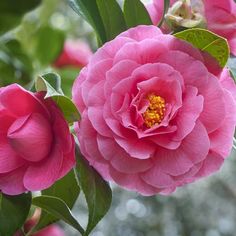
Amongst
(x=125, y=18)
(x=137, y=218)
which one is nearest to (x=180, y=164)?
(x=125, y=18)

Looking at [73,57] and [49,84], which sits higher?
[49,84]

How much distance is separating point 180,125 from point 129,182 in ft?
0.30

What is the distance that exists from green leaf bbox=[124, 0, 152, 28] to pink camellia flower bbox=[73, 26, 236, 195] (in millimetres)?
116

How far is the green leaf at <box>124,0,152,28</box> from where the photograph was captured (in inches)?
33.0

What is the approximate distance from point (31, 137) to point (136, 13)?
0.83 feet

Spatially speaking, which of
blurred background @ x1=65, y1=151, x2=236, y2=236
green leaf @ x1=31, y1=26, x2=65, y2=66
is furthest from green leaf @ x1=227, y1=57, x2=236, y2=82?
blurred background @ x1=65, y1=151, x2=236, y2=236

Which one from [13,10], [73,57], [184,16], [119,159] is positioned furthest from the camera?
[73,57]

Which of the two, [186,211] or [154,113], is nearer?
[154,113]

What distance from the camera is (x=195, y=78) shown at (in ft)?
2.33

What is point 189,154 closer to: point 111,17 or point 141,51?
point 141,51

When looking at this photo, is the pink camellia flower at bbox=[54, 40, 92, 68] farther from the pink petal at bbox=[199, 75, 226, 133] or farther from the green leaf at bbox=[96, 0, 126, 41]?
the pink petal at bbox=[199, 75, 226, 133]

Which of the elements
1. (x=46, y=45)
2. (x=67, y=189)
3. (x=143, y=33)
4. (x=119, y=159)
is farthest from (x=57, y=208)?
(x=46, y=45)

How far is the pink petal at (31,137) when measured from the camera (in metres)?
0.69

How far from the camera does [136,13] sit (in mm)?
840
